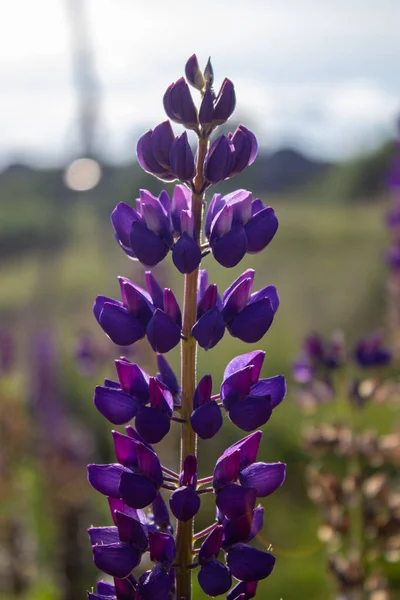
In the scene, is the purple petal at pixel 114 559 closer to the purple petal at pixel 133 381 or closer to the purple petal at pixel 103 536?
the purple petal at pixel 103 536

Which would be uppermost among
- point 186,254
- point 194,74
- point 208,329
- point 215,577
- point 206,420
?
point 194,74

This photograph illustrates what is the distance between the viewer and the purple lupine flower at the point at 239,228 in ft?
3.68

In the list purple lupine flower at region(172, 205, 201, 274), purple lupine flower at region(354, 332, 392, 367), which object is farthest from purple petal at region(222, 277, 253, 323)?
purple lupine flower at region(354, 332, 392, 367)

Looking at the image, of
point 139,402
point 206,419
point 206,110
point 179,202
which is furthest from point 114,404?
point 206,110

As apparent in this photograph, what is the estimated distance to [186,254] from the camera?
108cm

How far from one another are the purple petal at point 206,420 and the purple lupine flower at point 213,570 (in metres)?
0.15

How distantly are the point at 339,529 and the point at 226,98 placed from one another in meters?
1.33

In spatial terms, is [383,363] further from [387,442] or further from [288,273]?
[288,273]

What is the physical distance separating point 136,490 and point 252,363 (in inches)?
10.3

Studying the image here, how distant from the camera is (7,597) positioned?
3.25m

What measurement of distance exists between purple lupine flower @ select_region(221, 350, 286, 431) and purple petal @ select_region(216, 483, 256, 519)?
9cm

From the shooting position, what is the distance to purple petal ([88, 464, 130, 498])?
3.56 feet

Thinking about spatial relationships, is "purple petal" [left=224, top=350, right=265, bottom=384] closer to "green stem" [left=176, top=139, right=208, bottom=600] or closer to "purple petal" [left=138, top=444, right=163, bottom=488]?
"green stem" [left=176, top=139, right=208, bottom=600]

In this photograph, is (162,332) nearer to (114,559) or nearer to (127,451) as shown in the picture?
(127,451)
